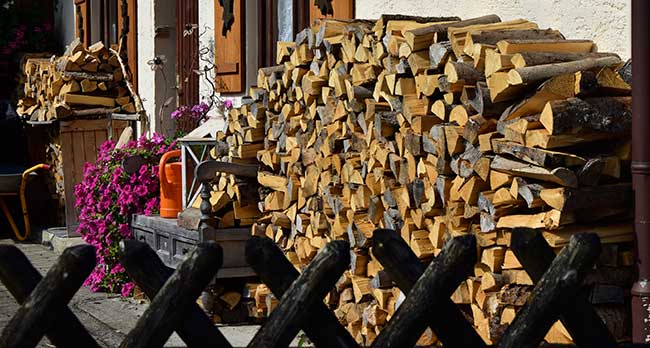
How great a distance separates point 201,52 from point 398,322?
761cm

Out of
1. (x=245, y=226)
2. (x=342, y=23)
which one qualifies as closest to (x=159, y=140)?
(x=245, y=226)

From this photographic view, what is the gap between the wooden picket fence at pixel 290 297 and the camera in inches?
78.0

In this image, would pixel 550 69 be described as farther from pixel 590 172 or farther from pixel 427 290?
pixel 427 290

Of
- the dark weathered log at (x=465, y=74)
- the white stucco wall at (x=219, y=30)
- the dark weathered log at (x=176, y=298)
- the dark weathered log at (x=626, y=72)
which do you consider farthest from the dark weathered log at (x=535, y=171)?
the white stucco wall at (x=219, y=30)

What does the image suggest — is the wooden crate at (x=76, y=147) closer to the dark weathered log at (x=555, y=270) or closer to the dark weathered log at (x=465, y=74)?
the dark weathered log at (x=465, y=74)

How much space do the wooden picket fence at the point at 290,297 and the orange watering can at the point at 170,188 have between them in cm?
553

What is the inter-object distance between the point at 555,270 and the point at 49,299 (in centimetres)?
87

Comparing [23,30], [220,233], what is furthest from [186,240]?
[23,30]

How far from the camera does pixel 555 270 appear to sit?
203cm

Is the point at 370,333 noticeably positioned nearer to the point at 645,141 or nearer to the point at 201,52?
the point at 645,141

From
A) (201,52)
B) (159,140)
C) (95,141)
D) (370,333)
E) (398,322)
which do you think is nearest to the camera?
(398,322)

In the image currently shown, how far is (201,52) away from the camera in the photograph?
9.42m

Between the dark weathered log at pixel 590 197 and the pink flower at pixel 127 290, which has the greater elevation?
the dark weathered log at pixel 590 197

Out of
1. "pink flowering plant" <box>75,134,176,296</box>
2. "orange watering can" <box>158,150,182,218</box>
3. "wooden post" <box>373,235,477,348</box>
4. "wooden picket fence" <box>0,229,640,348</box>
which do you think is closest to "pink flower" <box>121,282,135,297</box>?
"pink flowering plant" <box>75,134,176,296</box>
